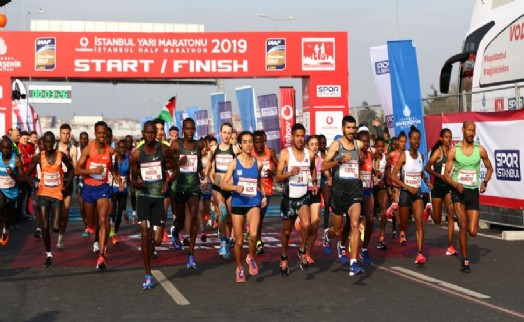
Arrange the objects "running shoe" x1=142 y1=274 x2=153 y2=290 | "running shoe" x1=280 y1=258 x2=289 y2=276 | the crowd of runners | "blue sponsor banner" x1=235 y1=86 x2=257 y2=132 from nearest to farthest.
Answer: "running shoe" x1=142 y1=274 x2=153 y2=290 → the crowd of runners → "running shoe" x1=280 y1=258 x2=289 y2=276 → "blue sponsor banner" x1=235 y1=86 x2=257 y2=132

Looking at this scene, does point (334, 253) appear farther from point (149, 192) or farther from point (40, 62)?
point (40, 62)

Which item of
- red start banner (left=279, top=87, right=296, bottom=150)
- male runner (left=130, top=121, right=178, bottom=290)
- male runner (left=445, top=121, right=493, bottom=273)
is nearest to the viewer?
male runner (left=130, top=121, right=178, bottom=290)

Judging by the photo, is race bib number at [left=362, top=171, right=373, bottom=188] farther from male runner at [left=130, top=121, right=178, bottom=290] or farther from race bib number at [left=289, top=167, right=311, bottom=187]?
male runner at [left=130, top=121, right=178, bottom=290]

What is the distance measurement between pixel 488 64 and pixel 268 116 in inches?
549

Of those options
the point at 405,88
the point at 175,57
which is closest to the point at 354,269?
the point at 405,88

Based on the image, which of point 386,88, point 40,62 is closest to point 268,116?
point 40,62

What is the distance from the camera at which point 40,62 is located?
24719 mm

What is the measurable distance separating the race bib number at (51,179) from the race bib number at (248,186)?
3.45 meters

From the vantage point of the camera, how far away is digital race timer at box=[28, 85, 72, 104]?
5212 centimetres

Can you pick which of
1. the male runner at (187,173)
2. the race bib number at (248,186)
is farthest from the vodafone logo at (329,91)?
the race bib number at (248,186)

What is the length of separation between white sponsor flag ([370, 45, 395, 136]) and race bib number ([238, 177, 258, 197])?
30.8ft

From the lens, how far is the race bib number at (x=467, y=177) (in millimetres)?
11648

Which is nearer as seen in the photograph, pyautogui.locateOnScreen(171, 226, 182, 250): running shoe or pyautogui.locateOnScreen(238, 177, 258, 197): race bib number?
pyautogui.locateOnScreen(238, 177, 258, 197): race bib number

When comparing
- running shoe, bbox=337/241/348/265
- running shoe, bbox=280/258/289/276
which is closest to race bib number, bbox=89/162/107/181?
running shoe, bbox=280/258/289/276
